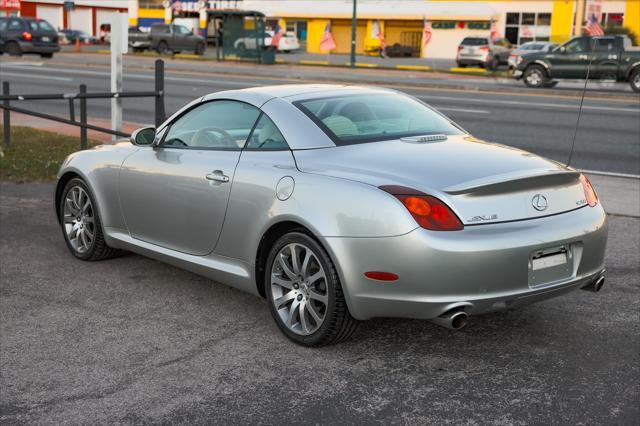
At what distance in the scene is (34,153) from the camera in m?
11.7

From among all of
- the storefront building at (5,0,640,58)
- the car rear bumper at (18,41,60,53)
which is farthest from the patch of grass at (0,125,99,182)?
the storefront building at (5,0,640,58)

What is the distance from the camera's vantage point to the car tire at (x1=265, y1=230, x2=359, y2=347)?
Result: 464 cm

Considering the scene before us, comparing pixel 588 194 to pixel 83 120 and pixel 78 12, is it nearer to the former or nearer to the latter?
pixel 83 120

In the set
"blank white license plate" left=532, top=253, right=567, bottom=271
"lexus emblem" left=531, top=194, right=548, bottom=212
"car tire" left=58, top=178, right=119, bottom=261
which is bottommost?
"car tire" left=58, top=178, right=119, bottom=261

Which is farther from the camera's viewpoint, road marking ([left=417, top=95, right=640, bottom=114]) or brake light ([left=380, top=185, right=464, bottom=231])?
road marking ([left=417, top=95, right=640, bottom=114])

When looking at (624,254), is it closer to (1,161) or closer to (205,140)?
(205,140)

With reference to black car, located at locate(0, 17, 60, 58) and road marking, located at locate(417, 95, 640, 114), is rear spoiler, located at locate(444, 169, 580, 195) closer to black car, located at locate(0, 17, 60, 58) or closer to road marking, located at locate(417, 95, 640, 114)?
road marking, located at locate(417, 95, 640, 114)

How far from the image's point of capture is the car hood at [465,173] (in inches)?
175

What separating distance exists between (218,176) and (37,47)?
36296 millimetres

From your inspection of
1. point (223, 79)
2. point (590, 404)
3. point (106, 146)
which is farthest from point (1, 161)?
point (223, 79)

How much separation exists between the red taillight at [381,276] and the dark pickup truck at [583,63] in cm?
2372

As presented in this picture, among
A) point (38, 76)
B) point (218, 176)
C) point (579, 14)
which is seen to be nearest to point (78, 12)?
point (579, 14)

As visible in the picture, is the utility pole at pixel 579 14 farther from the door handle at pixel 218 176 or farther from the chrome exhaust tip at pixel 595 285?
Result: the door handle at pixel 218 176

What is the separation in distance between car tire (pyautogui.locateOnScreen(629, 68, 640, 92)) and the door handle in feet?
79.2
